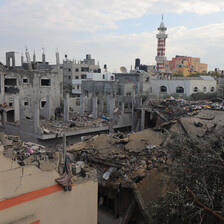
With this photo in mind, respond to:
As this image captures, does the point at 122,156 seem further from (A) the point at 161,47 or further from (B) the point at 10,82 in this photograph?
(A) the point at 161,47

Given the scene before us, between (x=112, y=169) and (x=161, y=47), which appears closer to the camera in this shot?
(x=112, y=169)

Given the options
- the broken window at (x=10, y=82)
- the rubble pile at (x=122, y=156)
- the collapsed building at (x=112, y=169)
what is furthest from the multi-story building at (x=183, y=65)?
the rubble pile at (x=122, y=156)

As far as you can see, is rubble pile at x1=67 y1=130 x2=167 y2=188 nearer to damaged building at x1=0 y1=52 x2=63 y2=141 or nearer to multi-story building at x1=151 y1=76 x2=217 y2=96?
damaged building at x1=0 y1=52 x2=63 y2=141

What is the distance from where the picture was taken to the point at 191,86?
2806 cm

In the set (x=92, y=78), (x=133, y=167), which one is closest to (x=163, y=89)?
(x=92, y=78)

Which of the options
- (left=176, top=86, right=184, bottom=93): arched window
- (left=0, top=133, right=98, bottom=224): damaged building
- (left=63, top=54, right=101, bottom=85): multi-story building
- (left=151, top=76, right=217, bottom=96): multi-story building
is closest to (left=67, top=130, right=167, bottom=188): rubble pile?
(left=0, top=133, right=98, bottom=224): damaged building

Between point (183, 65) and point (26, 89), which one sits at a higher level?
point (183, 65)

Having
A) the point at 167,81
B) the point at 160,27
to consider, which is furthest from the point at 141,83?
the point at 160,27

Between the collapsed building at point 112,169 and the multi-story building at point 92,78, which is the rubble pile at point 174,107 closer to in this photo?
the collapsed building at point 112,169

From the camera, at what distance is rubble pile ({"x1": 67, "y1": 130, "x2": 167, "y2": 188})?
841 centimetres

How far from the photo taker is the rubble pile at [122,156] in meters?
8.41

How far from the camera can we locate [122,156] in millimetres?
9180

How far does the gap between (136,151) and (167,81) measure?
70.3 ft

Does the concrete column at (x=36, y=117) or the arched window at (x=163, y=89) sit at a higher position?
the arched window at (x=163, y=89)
